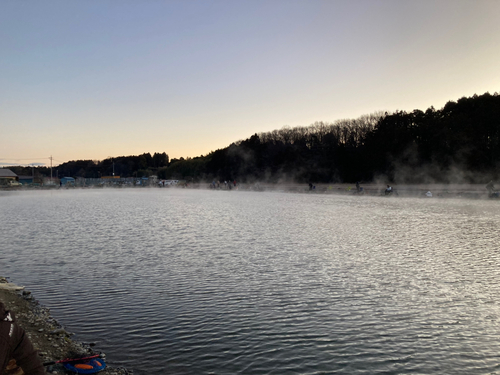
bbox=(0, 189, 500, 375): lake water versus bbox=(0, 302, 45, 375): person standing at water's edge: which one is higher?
bbox=(0, 302, 45, 375): person standing at water's edge

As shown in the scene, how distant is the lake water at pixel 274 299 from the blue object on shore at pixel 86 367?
1.36ft

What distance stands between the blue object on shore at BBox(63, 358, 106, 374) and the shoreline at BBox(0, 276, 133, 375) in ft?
0.24

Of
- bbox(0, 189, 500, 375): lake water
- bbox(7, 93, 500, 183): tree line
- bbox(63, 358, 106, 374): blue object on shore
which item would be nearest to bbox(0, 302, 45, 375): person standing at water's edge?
bbox(63, 358, 106, 374): blue object on shore

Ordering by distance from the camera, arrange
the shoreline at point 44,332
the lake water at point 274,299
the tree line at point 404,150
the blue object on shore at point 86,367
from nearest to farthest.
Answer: the blue object on shore at point 86,367
the shoreline at point 44,332
the lake water at point 274,299
the tree line at point 404,150

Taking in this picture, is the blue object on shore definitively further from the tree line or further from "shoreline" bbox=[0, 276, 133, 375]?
the tree line

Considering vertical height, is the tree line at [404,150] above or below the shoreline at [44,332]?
above

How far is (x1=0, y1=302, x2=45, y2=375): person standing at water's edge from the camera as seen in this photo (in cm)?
366

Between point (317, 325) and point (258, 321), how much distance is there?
117 centimetres

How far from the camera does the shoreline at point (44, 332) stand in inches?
250

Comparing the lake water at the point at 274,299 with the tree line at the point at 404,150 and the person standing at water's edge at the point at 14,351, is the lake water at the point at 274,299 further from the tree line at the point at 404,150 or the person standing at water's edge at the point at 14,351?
the tree line at the point at 404,150

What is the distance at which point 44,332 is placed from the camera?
747 cm

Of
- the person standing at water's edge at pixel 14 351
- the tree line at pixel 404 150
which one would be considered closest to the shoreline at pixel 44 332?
the person standing at water's edge at pixel 14 351

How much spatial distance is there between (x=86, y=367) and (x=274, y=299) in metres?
4.84

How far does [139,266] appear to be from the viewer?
43.8 feet
